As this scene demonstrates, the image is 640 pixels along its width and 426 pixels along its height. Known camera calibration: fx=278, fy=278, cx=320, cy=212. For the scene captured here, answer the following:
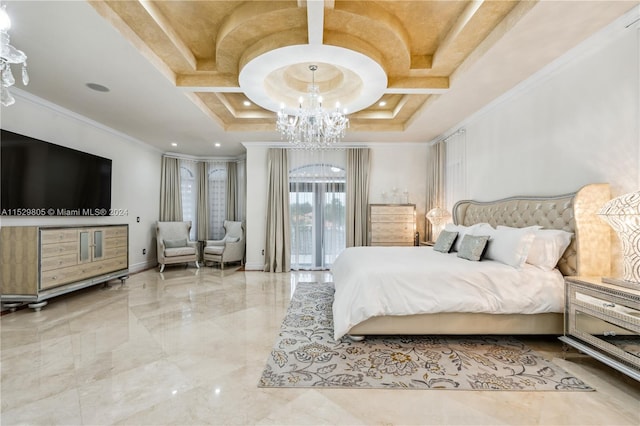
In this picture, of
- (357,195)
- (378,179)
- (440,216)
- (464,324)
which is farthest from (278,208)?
(464,324)

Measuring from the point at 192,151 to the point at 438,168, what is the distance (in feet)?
17.9

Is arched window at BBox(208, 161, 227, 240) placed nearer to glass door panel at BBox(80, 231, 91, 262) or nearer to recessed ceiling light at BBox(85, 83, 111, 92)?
glass door panel at BBox(80, 231, 91, 262)

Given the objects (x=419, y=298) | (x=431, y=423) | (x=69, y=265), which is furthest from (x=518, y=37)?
Result: (x=69, y=265)

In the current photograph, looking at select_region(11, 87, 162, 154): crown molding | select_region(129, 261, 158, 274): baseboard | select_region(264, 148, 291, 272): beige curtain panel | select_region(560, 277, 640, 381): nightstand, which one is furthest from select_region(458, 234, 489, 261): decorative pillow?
select_region(129, 261, 158, 274): baseboard

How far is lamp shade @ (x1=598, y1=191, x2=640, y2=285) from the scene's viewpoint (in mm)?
1933

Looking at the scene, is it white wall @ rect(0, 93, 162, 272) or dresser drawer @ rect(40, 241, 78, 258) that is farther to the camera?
white wall @ rect(0, 93, 162, 272)

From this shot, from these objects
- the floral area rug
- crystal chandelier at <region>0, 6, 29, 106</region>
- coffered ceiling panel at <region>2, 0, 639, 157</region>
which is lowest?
the floral area rug

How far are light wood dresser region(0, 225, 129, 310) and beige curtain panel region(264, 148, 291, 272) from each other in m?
2.85

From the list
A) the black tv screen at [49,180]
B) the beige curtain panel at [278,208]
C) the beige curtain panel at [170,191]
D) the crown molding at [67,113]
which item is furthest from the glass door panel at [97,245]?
the beige curtain panel at [278,208]

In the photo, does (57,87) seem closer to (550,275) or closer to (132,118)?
(132,118)

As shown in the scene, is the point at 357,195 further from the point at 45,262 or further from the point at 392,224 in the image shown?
the point at 45,262

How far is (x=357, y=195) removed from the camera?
581 centimetres

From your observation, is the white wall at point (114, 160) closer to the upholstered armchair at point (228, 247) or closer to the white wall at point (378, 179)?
the upholstered armchair at point (228, 247)

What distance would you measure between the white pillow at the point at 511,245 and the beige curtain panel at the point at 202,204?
6.30 m
